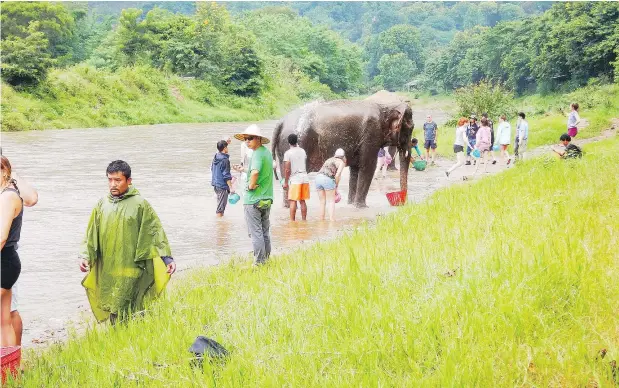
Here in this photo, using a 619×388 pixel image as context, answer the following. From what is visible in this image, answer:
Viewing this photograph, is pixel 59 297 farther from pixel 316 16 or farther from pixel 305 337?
pixel 316 16

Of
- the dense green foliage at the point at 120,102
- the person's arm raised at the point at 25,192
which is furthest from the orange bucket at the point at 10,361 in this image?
the dense green foliage at the point at 120,102

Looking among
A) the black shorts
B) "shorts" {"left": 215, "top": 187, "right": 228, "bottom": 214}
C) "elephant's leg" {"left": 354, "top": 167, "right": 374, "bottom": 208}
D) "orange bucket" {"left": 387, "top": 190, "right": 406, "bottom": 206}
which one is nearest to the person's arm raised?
the black shorts

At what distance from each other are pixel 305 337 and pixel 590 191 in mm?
4807

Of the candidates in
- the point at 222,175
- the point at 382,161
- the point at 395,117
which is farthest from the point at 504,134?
the point at 222,175

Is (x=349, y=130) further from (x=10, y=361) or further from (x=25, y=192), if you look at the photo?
(x=10, y=361)

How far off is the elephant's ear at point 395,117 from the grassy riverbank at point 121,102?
26759mm

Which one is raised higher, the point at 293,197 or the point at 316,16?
the point at 316,16

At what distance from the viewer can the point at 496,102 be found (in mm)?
28875

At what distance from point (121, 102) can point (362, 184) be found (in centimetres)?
3585

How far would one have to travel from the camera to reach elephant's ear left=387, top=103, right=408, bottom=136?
42.6 feet

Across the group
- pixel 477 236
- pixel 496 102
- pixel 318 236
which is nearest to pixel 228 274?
pixel 477 236

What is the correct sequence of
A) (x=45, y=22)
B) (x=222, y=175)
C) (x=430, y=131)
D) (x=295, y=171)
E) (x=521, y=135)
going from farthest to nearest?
(x=45, y=22)
(x=430, y=131)
(x=521, y=135)
(x=222, y=175)
(x=295, y=171)

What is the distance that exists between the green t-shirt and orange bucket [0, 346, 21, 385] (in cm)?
350

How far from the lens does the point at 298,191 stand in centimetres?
1144
